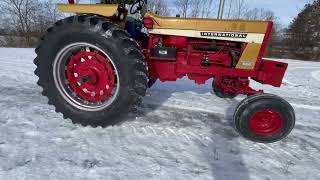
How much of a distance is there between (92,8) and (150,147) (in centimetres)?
188

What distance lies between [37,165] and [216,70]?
249 centimetres

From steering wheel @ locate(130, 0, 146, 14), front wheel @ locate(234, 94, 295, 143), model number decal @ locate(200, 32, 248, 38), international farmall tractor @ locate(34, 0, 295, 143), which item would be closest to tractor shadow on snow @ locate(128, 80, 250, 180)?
front wheel @ locate(234, 94, 295, 143)

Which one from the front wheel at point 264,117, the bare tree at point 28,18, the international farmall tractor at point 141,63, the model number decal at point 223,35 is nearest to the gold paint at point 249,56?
the international farmall tractor at point 141,63

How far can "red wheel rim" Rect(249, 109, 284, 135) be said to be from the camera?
379 centimetres

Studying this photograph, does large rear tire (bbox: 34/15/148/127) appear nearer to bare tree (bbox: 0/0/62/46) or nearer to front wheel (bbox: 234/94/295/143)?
front wheel (bbox: 234/94/295/143)

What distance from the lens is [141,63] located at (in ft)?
12.2

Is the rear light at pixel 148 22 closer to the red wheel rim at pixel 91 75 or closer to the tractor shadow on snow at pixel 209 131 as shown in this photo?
the red wheel rim at pixel 91 75

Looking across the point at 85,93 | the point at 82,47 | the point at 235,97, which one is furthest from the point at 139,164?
the point at 235,97

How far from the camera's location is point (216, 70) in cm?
421

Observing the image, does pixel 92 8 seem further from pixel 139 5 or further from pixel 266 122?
pixel 266 122

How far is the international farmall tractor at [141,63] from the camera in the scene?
3744 mm

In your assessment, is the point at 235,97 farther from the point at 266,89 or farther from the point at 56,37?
the point at 56,37

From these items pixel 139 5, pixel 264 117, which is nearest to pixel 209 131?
pixel 264 117

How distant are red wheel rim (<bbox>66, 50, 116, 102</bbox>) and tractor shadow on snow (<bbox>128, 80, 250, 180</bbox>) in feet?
2.32
